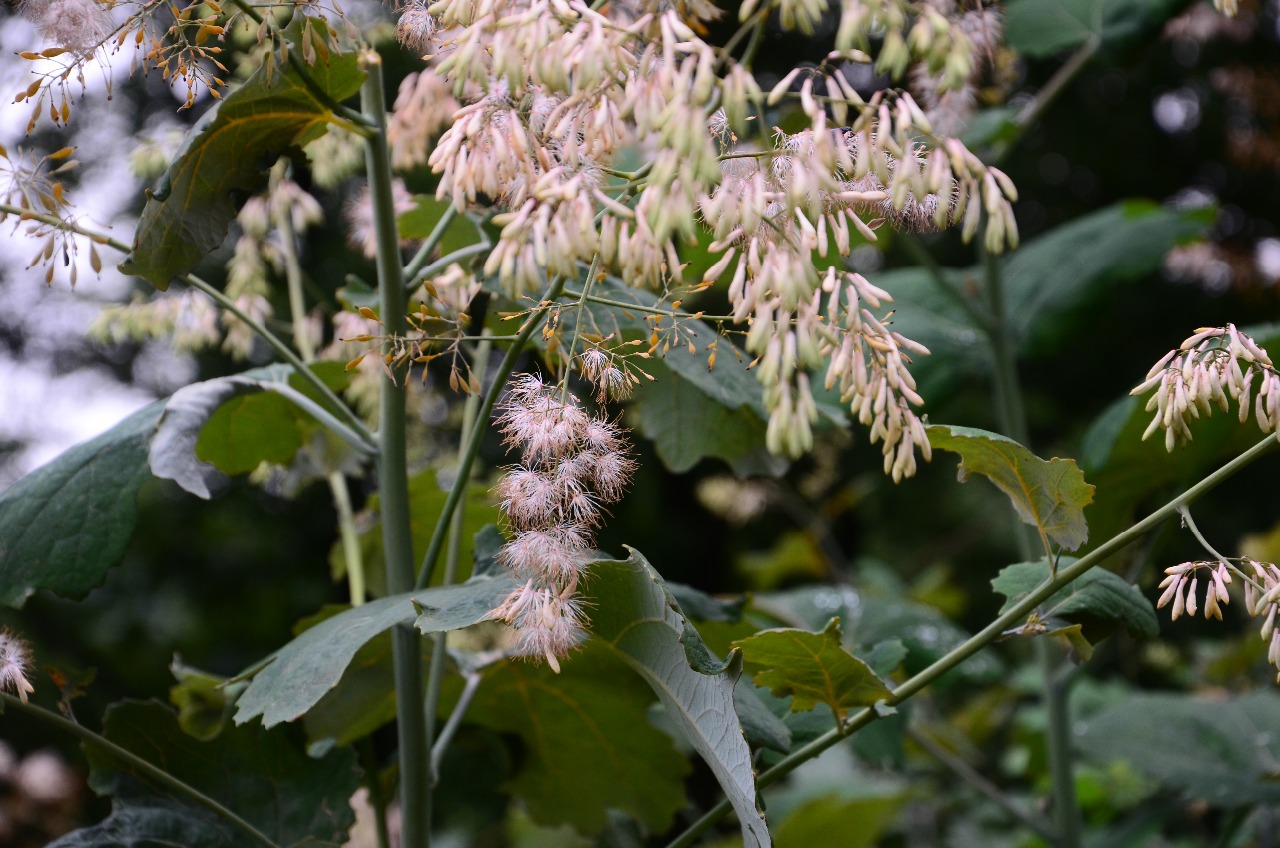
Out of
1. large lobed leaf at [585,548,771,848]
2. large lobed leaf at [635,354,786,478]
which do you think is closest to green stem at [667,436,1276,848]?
large lobed leaf at [585,548,771,848]

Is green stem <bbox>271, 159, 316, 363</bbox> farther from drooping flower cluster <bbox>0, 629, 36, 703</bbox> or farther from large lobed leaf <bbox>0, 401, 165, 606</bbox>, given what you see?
drooping flower cluster <bbox>0, 629, 36, 703</bbox>

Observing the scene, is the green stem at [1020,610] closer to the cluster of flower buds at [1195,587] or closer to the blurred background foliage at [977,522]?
the cluster of flower buds at [1195,587]

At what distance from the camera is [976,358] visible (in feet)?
7.48

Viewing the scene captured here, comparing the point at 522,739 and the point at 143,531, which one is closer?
the point at 522,739

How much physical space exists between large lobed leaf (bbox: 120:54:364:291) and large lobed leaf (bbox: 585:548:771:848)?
1.78 feet

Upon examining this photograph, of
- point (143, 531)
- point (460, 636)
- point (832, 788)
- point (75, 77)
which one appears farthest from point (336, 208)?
point (75, 77)

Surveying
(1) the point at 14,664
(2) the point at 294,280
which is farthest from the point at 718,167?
(2) the point at 294,280

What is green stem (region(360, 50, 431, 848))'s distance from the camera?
3.72ft

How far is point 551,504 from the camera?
0.89 m

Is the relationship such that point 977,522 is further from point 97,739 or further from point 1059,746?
point 97,739

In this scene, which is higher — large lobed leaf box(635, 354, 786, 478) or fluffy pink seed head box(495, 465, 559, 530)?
fluffy pink seed head box(495, 465, 559, 530)

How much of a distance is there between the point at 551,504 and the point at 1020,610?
18.0 inches

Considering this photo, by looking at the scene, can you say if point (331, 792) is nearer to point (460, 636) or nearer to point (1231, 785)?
point (460, 636)

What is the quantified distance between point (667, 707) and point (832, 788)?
8.24 ft
